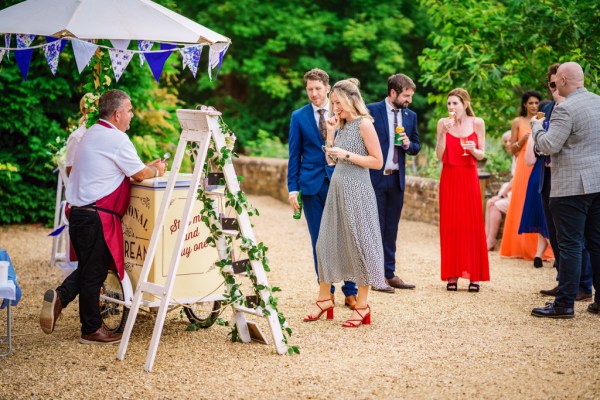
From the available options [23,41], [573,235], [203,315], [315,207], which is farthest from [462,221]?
[23,41]

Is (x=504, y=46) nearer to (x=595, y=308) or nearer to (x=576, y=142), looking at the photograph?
(x=576, y=142)

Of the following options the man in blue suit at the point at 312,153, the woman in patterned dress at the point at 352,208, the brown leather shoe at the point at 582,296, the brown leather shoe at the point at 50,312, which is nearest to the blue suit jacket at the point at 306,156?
the man in blue suit at the point at 312,153

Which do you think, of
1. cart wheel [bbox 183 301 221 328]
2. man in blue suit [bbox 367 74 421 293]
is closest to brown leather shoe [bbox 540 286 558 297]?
man in blue suit [bbox 367 74 421 293]

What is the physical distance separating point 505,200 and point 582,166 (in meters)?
4.09

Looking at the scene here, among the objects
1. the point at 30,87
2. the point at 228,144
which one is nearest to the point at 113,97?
the point at 228,144

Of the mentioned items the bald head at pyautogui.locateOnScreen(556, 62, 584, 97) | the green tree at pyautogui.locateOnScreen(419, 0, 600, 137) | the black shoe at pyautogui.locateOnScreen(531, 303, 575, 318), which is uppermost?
the green tree at pyautogui.locateOnScreen(419, 0, 600, 137)

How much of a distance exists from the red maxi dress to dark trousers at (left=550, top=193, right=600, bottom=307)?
1.24 meters

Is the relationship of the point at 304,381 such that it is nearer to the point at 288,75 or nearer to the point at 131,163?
the point at 131,163

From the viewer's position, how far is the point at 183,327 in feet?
21.8

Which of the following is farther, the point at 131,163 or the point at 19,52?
the point at 19,52

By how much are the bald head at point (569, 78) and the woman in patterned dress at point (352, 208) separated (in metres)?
1.56

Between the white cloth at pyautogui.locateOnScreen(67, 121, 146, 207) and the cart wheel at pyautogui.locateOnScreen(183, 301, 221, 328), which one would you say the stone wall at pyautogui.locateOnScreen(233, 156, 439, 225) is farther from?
the white cloth at pyautogui.locateOnScreen(67, 121, 146, 207)

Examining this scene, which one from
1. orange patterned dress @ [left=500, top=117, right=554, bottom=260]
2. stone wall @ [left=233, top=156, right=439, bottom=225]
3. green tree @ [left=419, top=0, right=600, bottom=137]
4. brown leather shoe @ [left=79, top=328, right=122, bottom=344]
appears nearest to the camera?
brown leather shoe @ [left=79, top=328, right=122, bottom=344]

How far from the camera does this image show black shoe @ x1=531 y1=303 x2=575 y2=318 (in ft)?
22.5
